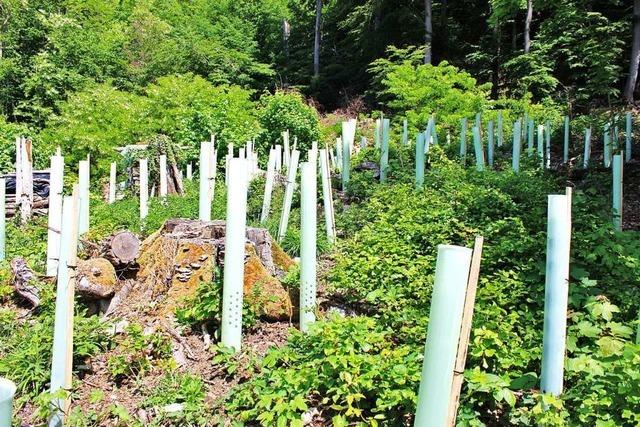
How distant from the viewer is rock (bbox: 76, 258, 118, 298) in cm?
456

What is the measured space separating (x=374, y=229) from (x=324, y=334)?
95.7 inches

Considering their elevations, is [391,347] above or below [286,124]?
below

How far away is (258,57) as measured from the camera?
28672 millimetres

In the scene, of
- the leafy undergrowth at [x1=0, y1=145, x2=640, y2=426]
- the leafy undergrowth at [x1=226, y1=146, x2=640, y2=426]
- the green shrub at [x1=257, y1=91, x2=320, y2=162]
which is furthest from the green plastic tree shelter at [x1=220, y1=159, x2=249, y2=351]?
the green shrub at [x1=257, y1=91, x2=320, y2=162]

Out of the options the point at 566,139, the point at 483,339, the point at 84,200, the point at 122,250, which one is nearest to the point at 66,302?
the point at 122,250

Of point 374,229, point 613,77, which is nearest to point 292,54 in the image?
point 613,77

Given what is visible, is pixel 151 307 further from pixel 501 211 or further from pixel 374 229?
pixel 501 211

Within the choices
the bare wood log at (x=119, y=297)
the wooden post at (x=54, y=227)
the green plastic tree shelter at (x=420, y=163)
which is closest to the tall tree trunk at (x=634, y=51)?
the green plastic tree shelter at (x=420, y=163)

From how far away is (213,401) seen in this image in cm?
330

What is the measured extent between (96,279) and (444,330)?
3711mm

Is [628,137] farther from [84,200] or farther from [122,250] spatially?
[84,200]

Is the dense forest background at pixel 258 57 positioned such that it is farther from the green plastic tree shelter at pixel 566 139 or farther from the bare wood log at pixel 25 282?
the bare wood log at pixel 25 282

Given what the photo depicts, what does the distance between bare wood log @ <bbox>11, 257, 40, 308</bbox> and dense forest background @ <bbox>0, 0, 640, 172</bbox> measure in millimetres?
8147

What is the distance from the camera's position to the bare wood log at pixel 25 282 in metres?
4.91
